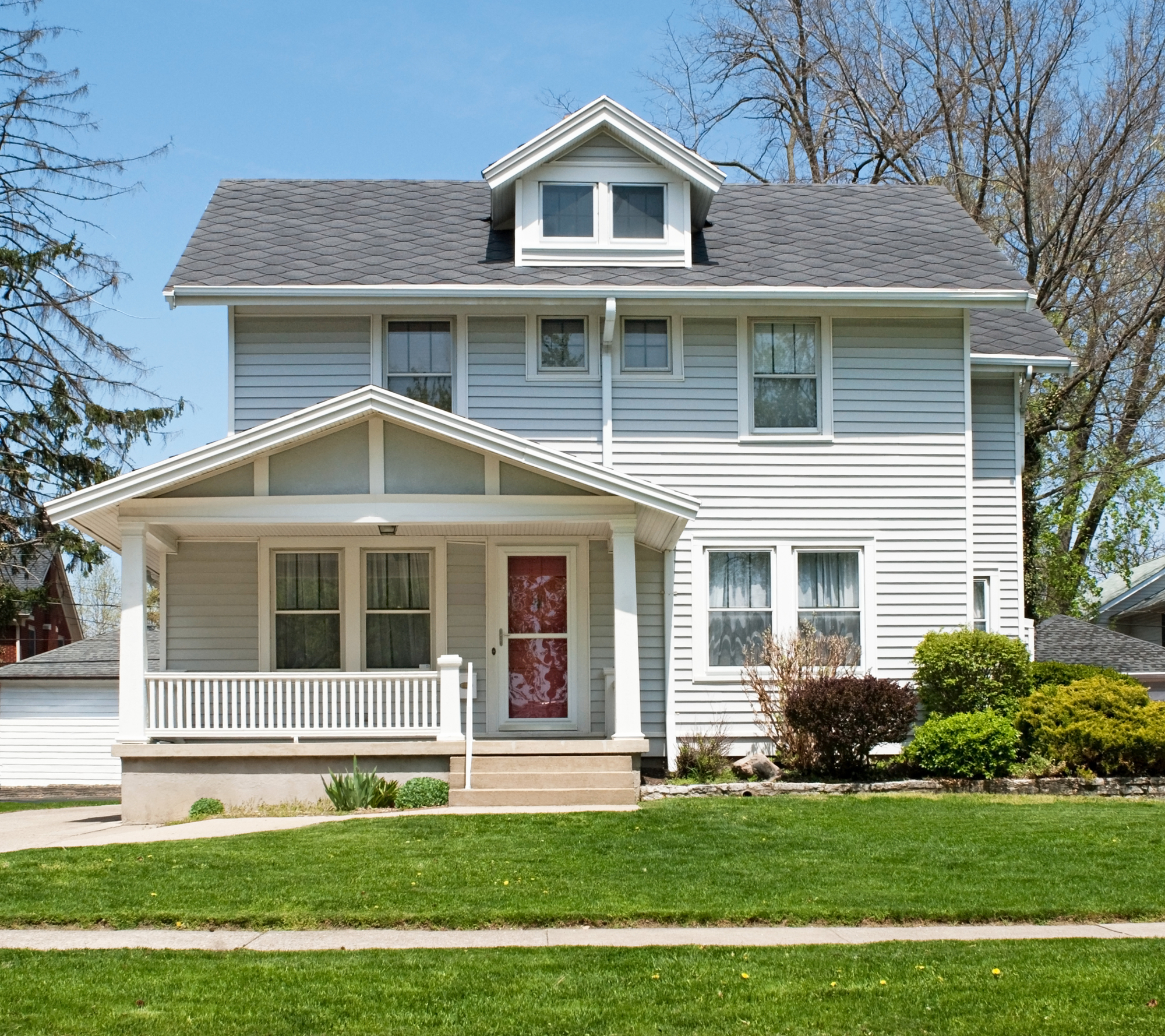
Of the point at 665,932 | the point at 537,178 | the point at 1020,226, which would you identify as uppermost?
the point at 1020,226

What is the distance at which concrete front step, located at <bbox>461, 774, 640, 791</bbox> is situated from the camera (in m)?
13.8

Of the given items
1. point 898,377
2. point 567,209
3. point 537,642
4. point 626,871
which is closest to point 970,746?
point 898,377

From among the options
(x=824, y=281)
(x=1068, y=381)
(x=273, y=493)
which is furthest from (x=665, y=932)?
(x=1068, y=381)

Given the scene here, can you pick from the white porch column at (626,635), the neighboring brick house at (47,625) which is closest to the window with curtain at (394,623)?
the white porch column at (626,635)

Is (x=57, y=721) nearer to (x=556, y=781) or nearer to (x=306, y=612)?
(x=306, y=612)

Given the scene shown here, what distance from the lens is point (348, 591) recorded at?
53.5 ft

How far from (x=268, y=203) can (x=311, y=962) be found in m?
13.5

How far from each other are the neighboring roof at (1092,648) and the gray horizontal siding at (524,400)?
42.0 feet

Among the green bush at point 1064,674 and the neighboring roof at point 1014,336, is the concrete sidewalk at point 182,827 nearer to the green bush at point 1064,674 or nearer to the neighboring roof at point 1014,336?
the green bush at point 1064,674

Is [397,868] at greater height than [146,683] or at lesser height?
lesser

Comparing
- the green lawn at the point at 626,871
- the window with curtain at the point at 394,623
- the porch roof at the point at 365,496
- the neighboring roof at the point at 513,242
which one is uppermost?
the neighboring roof at the point at 513,242

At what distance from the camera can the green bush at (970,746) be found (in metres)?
14.8

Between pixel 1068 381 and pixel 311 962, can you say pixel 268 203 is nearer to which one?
pixel 311 962

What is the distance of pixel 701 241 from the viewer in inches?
708
